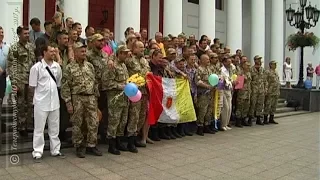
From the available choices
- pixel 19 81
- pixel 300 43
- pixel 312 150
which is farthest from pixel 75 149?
pixel 300 43

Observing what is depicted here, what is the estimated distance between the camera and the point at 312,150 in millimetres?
7664

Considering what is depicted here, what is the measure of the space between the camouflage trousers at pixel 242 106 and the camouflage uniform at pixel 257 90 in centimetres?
26

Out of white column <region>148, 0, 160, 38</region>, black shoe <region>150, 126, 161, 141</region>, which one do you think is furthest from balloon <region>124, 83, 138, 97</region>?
white column <region>148, 0, 160, 38</region>

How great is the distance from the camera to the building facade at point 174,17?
35.0 feet

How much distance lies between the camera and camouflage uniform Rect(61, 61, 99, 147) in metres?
6.05

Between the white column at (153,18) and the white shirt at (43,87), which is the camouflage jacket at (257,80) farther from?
the white column at (153,18)

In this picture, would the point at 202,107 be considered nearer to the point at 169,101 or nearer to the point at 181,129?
the point at 181,129

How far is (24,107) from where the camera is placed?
6.62 m

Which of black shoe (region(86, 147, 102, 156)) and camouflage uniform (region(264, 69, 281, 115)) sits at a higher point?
camouflage uniform (region(264, 69, 281, 115))

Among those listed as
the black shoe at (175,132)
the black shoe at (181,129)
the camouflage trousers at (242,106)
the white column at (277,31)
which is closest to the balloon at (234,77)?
the camouflage trousers at (242,106)

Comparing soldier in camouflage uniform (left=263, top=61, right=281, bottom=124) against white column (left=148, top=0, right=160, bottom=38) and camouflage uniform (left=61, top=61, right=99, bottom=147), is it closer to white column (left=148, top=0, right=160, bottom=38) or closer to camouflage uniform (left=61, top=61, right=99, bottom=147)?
camouflage uniform (left=61, top=61, right=99, bottom=147)

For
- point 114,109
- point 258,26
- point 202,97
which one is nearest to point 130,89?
point 114,109

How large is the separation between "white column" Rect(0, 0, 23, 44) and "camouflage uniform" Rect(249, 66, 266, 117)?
6.65 metres

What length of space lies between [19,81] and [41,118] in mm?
1071
